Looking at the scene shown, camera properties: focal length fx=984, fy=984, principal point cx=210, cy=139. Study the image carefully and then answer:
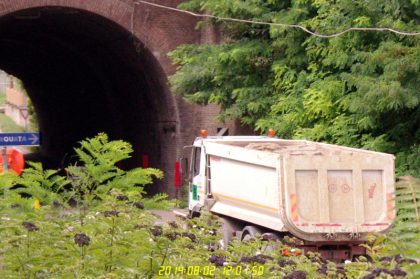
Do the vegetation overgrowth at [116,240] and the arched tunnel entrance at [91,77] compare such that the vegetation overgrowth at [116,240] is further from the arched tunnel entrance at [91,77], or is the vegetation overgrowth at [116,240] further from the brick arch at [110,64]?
the arched tunnel entrance at [91,77]

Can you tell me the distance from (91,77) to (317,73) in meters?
16.6

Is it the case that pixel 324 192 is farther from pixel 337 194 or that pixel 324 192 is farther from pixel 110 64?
pixel 110 64

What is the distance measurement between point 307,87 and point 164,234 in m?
15.5

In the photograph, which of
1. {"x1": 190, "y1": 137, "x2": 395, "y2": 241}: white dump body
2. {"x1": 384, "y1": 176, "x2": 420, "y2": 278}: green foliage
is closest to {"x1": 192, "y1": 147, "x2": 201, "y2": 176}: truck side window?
{"x1": 190, "y1": 137, "x2": 395, "y2": 241}: white dump body

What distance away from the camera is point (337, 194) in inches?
528

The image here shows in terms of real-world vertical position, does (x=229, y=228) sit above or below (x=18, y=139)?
below

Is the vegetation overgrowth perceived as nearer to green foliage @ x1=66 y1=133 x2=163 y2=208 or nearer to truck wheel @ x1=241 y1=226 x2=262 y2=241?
green foliage @ x1=66 y1=133 x2=163 y2=208

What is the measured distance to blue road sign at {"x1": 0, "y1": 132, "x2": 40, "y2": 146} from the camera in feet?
60.0

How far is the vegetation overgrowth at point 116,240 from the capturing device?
17.4 ft

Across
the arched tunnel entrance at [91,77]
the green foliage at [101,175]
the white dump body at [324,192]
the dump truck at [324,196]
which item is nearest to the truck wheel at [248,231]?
the dump truck at [324,196]

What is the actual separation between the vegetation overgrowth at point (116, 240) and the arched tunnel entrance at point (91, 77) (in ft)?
62.5

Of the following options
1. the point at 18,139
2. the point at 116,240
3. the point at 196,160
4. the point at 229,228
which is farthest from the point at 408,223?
the point at 18,139

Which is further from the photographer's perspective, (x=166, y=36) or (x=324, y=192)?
(x=166, y=36)

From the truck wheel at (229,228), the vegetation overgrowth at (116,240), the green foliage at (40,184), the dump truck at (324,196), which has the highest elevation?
the green foliage at (40,184)
